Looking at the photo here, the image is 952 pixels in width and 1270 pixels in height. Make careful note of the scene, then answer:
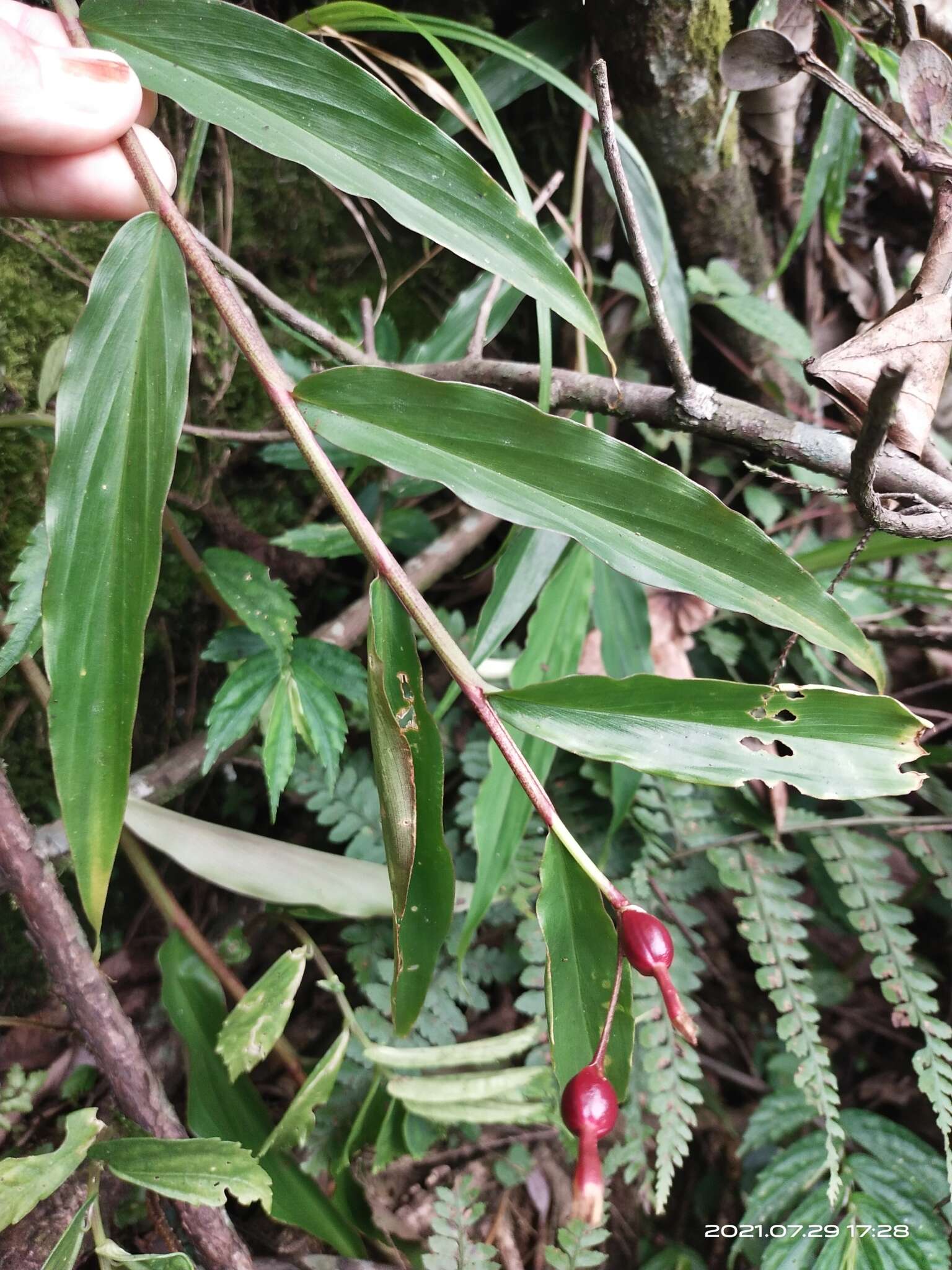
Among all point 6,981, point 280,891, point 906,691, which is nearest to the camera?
point 280,891

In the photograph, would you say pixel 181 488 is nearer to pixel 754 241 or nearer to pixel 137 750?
pixel 137 750

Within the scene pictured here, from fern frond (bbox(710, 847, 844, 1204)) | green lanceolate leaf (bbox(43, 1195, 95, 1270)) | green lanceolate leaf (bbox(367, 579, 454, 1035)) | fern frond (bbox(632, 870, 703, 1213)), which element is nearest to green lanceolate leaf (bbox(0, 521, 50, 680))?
green lanceolate leaf (bbox(367, 579, 454, 1035))

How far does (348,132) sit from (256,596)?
1.32ft

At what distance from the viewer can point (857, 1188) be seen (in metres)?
0.85

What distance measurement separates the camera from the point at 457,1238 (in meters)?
0.70

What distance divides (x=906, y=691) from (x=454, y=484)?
0.84 m

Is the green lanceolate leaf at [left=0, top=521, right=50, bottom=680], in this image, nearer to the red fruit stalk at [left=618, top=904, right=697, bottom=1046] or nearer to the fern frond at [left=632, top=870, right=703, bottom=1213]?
the red fruit stalk at [left=618, top=904, right=697, bottom=1046]

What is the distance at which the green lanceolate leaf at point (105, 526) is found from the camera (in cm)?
49

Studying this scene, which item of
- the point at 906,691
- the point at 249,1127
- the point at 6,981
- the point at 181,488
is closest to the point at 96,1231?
the point at 249,1127

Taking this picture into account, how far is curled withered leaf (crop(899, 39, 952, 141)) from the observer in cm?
52

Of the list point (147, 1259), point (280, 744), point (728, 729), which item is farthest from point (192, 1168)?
point (728, 729)

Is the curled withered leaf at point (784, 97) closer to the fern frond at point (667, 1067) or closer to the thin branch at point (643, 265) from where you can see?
the thin branch at point (643, 265)

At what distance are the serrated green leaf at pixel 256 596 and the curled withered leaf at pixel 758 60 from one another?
0.57 meters

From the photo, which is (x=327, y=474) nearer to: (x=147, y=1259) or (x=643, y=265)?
(x=643, y=265)
